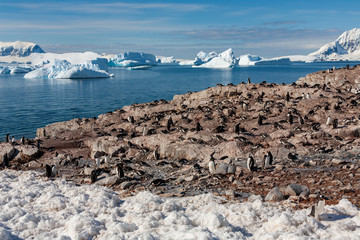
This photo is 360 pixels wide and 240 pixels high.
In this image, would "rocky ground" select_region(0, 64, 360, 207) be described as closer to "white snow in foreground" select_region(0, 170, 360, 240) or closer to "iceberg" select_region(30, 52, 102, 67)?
"white snow in foreground" select_region(0, 170, 360, 240)

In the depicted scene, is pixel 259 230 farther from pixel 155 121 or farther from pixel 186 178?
pixel 155 121

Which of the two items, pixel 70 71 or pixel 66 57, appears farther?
pixel 66 57

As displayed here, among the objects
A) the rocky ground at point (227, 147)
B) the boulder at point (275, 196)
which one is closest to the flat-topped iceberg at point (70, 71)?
the rocky ground at point (227, 147)

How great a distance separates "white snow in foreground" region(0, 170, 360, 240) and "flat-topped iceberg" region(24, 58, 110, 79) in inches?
3539

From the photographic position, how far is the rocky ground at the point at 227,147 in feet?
35.6

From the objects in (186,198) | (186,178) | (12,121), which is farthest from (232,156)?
(12,121)

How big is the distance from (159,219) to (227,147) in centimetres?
806

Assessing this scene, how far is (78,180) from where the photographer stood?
42.2 feet

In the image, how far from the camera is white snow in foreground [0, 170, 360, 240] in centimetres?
712

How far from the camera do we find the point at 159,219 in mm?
8070

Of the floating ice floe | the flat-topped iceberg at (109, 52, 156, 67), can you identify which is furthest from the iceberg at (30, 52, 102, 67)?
the flat-topped iceberg at (109, 52, 156, 67)

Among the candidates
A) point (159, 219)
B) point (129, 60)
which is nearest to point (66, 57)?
point (129, 60)

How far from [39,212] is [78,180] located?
12.6 feet

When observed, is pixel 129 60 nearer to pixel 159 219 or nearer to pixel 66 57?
pixel 66 57
